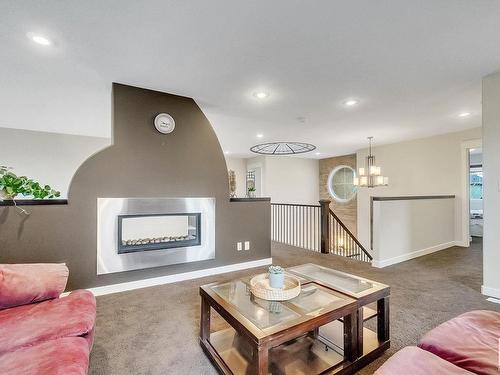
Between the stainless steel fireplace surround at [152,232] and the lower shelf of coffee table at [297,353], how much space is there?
151 cm

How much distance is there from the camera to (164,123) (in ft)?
10.5

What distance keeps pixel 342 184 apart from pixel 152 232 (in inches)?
266

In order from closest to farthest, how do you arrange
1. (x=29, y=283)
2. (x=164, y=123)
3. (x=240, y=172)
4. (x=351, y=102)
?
(x=29, y=283) < (x=164, y=123) < (x=351, y=102) < (x=240, y=172)

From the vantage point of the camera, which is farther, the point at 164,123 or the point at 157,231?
the point at 157,231

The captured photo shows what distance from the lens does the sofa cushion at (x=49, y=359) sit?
1.05 metres

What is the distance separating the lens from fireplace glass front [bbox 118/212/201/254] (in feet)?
10.1

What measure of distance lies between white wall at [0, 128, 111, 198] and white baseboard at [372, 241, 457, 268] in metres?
5.53

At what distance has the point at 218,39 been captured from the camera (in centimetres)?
214

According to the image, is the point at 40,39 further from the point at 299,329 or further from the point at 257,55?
the point at 299,329

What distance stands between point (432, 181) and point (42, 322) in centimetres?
679

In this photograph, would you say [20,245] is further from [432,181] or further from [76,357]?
[432,181]

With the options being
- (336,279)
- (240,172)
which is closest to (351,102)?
(336,279)

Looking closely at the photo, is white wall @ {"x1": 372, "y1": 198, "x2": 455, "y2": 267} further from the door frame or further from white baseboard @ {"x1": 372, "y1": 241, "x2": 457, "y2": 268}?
the door frame

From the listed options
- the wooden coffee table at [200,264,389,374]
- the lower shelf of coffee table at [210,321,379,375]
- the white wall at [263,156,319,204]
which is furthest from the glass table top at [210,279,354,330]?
the white wall at [263,156,319,204]
